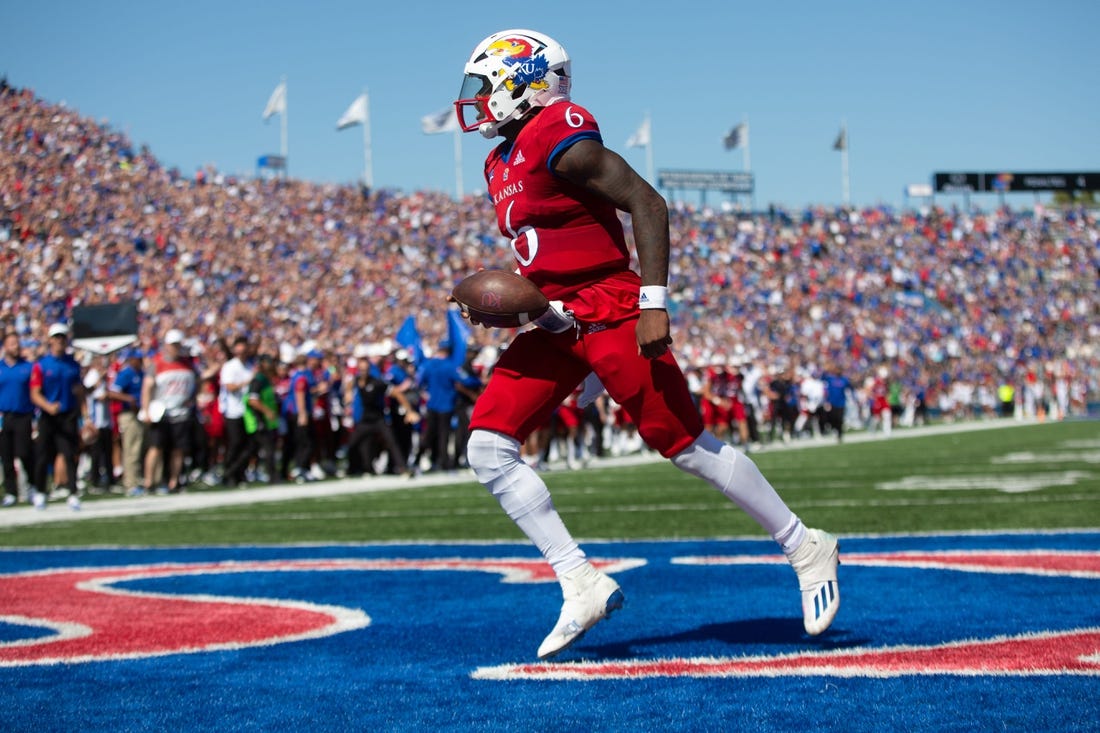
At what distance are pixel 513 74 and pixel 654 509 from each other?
7177mm

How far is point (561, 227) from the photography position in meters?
4.40

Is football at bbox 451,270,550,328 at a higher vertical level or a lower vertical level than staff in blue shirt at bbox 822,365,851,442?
higher

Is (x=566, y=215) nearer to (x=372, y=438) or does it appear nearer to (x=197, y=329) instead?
(x=372, y=438)

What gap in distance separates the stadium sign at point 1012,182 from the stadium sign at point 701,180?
16.2 m

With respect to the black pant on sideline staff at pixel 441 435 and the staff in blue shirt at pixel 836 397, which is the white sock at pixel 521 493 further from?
the staff in blue shirt at pixel 836 397

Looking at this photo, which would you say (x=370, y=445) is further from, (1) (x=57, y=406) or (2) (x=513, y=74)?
(2) (x=513, y=74)

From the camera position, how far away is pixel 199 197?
3791cm

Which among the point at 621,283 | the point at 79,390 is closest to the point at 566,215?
the point at 621,283

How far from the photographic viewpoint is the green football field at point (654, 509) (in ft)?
30.6

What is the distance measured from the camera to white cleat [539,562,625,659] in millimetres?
4172

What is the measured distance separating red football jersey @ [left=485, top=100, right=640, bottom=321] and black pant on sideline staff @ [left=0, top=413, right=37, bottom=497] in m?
10.9

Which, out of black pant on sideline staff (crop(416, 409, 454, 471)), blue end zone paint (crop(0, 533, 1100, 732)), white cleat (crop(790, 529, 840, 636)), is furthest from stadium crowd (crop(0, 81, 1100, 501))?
white cleat (crop(790, 529, 840, 636))

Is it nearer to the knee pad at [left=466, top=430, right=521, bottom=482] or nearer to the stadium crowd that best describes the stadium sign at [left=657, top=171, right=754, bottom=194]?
the stadium crowd

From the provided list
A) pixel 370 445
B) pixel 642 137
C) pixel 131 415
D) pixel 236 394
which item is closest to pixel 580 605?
pixel 131 415
